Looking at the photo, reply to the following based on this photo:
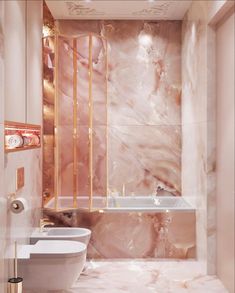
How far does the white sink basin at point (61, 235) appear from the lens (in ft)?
11.2

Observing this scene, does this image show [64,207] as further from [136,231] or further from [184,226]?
[184,226]

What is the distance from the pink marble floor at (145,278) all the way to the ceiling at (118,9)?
256 centimetres

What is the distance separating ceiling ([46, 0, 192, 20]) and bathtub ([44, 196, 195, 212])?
1974mm

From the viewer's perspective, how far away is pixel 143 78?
16.0 ft

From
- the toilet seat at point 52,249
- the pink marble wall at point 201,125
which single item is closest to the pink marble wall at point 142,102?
the pink marble wall at point 201,125

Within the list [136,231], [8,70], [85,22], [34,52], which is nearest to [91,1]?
[85,22]

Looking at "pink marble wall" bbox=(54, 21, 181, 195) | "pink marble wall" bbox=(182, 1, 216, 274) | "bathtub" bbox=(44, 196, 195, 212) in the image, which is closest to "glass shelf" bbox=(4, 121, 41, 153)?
"bathtub" bbox=(44, 196, 195, 212)

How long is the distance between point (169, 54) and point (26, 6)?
2.08 m

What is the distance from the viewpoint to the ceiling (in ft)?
14.1

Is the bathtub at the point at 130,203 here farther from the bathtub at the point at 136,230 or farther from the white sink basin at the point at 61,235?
the white sink basin at the point at 61,235

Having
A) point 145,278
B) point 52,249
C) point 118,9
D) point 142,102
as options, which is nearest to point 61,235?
point 52,249

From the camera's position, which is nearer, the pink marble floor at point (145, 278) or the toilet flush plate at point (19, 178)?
the toilet flush plate at point (19, 178)

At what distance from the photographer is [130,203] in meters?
4.79

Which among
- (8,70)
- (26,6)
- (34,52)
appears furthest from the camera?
(34,52)
